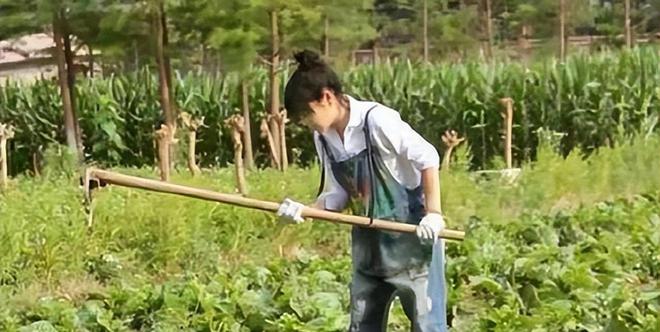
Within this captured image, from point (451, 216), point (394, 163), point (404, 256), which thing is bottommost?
point (451, 216)

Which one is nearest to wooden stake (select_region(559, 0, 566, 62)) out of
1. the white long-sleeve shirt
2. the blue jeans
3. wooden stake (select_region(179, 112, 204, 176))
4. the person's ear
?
wooden stake (select_region(179, 112, 204, 176))

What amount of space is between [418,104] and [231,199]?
976 centimetres

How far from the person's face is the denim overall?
7cm

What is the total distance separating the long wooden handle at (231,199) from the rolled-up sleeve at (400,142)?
7.4 inches

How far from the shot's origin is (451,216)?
7.09 m

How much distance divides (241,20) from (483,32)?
698cm

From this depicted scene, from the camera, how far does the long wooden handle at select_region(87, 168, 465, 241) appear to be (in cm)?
306

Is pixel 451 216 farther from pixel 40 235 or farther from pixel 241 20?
pixel 241 20

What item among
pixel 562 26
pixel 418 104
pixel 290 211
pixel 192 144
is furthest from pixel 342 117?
pixel 562 26

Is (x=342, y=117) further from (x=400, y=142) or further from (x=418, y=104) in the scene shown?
(x=418, y=104)

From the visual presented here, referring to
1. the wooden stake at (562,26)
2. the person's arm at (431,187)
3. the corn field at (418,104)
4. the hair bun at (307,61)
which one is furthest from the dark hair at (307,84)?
the wooden stake at (562,26)

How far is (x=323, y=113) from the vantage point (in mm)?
3230

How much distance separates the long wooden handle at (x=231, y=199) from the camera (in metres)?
3.06

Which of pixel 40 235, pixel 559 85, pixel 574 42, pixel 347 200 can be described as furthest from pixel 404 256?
pixel 574 42
